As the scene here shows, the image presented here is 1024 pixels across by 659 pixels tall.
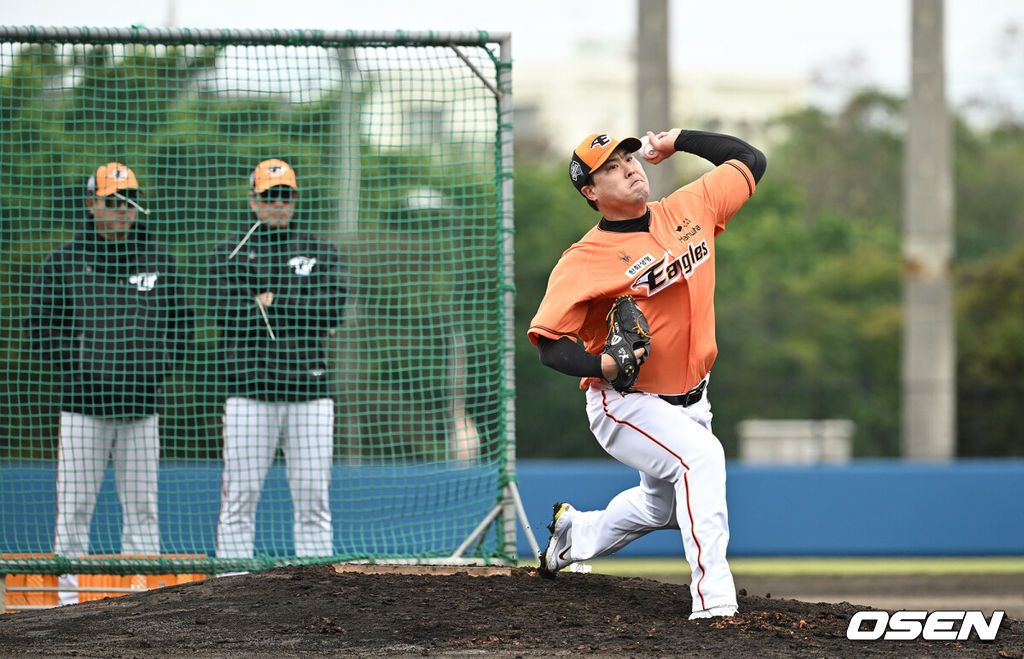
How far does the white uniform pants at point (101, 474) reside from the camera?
7535 mm

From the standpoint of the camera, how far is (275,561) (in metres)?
7.27

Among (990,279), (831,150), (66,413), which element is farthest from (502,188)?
(831,150)

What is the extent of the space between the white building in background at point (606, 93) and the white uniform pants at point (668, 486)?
6923 centimetres

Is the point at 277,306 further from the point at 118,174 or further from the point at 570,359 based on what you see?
the point at 570,359

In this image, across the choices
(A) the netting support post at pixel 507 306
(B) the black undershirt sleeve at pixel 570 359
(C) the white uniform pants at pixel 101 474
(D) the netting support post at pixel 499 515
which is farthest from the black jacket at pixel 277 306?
(B) the black undershirt sleeve at pixel 570 359

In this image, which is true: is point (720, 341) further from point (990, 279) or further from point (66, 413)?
point (66, 413)

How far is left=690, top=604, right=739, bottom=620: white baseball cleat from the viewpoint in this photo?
5.47 metres

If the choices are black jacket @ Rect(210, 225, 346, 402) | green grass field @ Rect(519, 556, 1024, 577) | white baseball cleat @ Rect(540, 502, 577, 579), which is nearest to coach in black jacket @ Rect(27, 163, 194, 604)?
black jacket @ Rect(210, 225, 346, 402)

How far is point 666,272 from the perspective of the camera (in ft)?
18.9

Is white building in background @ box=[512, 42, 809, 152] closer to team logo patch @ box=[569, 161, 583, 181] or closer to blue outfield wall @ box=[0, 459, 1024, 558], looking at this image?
blue outfield wall @ box=[0, 459, 1024, 558]

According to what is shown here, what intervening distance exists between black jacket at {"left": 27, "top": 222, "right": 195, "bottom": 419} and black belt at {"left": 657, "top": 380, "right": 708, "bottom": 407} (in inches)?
128

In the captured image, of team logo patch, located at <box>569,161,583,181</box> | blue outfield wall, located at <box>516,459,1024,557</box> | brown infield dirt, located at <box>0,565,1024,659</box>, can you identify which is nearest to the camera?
brown infield dirt, located at <box>0,565,1024,659</box>

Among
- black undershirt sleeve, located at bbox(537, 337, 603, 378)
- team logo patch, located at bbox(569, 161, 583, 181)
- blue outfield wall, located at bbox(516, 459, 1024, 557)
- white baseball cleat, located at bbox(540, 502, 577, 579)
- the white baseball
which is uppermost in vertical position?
the white baseball

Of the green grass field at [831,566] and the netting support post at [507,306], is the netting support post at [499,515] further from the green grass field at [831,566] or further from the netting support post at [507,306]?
the green grass field at [831,566]
